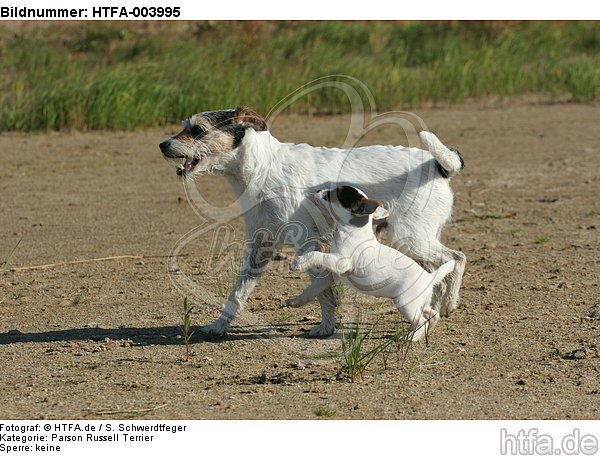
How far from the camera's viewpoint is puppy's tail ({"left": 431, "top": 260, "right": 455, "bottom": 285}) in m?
6.61

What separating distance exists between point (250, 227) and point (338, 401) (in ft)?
5.23

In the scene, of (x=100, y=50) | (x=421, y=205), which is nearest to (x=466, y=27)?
(x=100, y=50)

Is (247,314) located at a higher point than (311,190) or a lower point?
lower

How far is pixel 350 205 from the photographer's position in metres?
6.47

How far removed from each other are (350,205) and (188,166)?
43.4 inches

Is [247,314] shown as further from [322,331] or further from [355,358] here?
[355,358]

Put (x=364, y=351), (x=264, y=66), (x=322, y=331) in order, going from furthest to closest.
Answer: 1. (x=264, y=66)
2. (x=322, y=331)
3. (x=364, y=351)

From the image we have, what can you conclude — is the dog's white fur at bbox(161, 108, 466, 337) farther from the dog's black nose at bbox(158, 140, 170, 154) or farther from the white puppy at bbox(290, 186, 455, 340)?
the white puppy at bbox(290, 186, 455, 340)

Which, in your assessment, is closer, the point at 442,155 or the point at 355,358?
the point at 355,358

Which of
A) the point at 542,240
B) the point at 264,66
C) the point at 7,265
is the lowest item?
the point at 264,66

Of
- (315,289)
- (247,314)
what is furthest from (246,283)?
(247,314)

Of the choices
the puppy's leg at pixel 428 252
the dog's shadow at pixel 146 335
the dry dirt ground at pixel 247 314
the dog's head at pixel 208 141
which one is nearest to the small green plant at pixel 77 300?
the dry dirt ground at pixel 247 314
